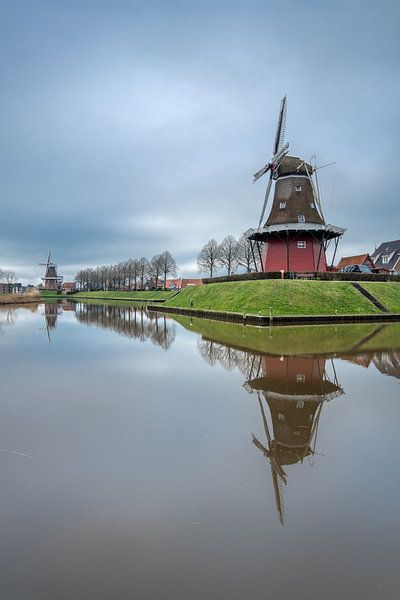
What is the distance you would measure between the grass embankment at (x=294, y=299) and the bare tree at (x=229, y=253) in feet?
104

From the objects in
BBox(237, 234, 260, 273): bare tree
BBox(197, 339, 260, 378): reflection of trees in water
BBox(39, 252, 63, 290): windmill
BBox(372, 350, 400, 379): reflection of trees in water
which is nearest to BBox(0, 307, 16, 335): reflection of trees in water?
BBox(197, 339, 260, 378): reflection of trees in water

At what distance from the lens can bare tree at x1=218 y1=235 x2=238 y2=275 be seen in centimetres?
6169

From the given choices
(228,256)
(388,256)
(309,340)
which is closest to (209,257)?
(228,256)

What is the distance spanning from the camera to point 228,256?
62000 mm

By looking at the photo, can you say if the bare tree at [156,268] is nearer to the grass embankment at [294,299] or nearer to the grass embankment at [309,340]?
the grass embankment at [294,299]

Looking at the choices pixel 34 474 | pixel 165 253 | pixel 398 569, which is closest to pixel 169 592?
pixel 398 569

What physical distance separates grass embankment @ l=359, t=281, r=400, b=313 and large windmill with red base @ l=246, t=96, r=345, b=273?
4.57 m

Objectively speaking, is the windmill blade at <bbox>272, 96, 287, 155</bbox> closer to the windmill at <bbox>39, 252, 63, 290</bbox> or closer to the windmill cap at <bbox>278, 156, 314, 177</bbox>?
the windmill cap at <bbox>278, 156, 314, 177</bbox>

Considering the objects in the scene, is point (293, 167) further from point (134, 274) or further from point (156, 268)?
point (134, 274)

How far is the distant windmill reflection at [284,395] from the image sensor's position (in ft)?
15.6

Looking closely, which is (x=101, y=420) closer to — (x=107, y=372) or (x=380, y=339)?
(x=107, y=372)

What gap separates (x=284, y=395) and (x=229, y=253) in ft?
181

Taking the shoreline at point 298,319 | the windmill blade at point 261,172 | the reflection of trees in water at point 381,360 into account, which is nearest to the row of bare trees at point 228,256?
the windmill blade at point 261,172

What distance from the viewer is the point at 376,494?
3.82m
